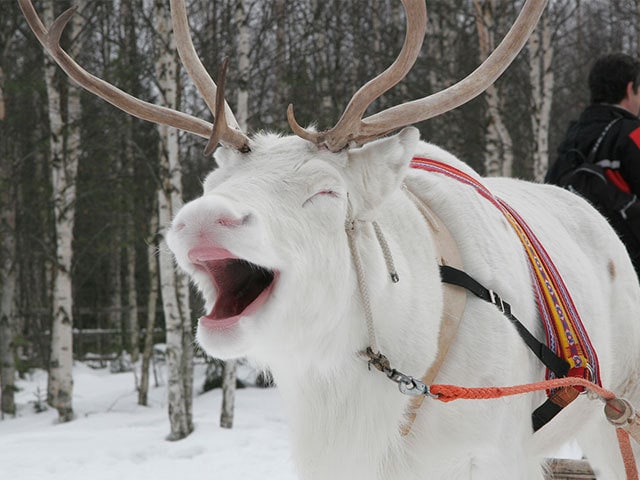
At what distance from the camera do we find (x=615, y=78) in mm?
3670

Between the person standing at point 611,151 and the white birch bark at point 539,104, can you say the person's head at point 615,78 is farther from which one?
the white birch bark at point 539,104

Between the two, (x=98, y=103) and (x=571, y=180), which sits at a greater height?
(x=98, y=103)

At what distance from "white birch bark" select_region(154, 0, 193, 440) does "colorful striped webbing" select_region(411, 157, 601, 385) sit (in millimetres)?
4983

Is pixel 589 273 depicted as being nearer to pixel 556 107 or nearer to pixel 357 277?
pixel 357 277

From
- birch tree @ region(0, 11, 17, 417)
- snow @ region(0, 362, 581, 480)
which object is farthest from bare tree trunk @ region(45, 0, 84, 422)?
birch tree @ region(0, 11, 17, 417)

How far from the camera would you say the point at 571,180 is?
12.0 ft

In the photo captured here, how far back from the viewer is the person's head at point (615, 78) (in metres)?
3.65

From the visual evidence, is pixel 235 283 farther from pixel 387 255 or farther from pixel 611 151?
pixel 611 151

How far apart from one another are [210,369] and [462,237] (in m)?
10.4

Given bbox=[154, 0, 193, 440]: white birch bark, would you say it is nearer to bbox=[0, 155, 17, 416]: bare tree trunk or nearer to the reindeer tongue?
bbox=[0, 155, 17, 416]: bare tree trunk

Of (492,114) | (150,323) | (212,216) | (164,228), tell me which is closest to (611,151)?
(212,216)

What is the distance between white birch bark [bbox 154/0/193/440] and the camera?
7.31 metres

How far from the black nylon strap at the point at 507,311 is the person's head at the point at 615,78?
74.0 inches

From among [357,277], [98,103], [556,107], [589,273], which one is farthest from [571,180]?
[556,107]
